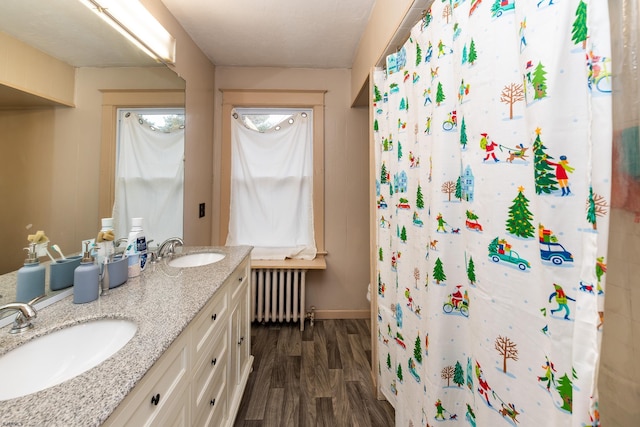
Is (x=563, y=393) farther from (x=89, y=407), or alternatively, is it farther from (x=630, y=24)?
(x=89, y=407)

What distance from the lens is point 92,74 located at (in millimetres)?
982

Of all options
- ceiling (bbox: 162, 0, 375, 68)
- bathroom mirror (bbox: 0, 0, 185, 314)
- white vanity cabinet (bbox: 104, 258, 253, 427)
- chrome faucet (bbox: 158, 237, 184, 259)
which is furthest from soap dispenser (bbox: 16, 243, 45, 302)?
ceiling (bbox: 162, 0, 375, 68)

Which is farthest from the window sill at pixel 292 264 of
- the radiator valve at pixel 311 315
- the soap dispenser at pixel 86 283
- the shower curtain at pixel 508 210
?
the soap dispenser at pixel 86 283

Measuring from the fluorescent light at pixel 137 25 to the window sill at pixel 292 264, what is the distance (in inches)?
63.5

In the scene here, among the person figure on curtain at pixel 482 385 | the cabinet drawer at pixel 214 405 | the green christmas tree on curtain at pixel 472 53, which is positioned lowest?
the cabinet drawer at pixel 214 405

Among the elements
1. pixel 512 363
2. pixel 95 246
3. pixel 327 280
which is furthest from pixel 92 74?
pixel 327 280

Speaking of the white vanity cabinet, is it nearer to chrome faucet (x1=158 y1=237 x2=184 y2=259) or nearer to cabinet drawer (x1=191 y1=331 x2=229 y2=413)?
cabinet drawer (x1=191 y1=331 x2=229 y2=413)

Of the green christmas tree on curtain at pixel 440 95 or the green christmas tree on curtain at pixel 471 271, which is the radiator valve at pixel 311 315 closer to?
the green christmas tree on curtain at pixel 471 271

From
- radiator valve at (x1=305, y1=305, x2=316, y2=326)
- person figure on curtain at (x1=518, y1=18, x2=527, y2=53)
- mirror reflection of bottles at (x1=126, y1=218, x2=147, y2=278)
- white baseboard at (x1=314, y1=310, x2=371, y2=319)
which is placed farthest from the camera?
white baseboard at (x1=314, y1=310, x2=371, y2=319)

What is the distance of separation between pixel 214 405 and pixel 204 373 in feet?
0.69

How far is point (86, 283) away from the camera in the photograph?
2.77ft

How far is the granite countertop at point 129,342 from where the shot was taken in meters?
0.43

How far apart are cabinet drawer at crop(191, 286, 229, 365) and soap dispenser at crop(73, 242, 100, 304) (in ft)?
1.25

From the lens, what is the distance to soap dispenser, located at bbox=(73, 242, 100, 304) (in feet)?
2.74
